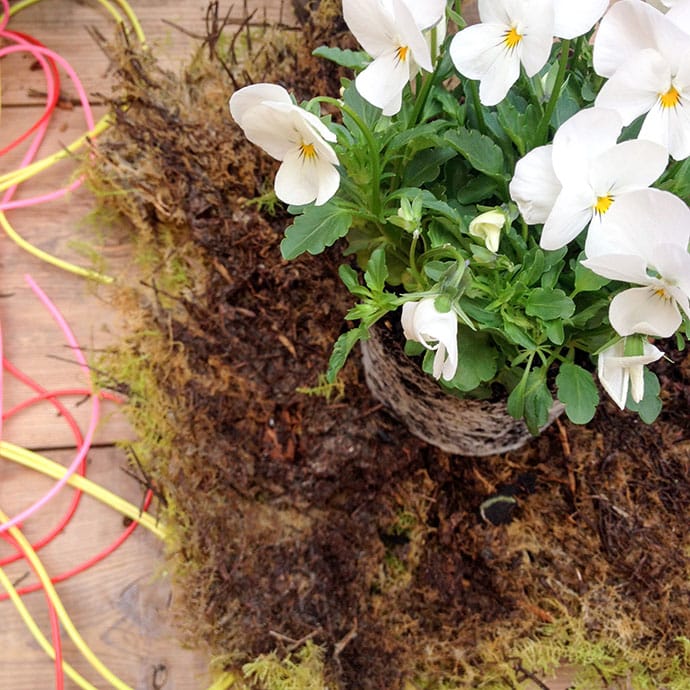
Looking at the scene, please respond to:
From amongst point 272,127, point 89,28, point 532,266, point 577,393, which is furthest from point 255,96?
point 89,28

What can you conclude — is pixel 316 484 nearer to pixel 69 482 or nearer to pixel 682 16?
pixel 69 482

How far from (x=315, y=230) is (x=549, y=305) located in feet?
0.66

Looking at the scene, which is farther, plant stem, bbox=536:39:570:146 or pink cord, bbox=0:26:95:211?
pink cord, bbox=0:26:95:211

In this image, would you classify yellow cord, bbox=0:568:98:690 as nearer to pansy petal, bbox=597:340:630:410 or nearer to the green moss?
the green moss

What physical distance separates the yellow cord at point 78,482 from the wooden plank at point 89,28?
0.54 m

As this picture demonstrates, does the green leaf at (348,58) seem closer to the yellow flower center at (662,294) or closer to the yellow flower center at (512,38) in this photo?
the yellow flower center at (512,38)

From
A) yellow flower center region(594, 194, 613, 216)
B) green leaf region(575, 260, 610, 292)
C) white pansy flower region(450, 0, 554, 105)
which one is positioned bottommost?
green leaf region(575, 260, 610, 292)

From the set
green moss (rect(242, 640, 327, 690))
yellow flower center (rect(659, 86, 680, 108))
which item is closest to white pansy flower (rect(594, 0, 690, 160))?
yellow flower center (rect(659, 86, 680, 108))

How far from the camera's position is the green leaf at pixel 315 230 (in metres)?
0.60

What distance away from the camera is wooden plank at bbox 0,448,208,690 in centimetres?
93

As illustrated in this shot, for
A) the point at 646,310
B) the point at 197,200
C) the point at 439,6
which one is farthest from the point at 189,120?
the point at 646,310

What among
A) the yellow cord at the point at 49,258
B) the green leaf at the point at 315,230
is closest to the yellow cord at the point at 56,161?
the yellow cord at the point at 49,258

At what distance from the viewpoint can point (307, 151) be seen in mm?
535

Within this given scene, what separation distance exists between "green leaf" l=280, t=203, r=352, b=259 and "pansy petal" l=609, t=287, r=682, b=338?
0.23 metres
